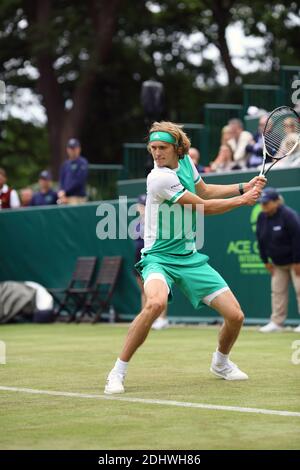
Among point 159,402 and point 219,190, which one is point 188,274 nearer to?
point 219,190

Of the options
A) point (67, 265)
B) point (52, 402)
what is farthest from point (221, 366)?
point (67, 265)

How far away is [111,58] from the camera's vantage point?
129ft

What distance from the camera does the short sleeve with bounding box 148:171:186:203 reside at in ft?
28.9

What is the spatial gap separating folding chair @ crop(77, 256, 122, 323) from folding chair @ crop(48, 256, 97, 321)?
0.13m

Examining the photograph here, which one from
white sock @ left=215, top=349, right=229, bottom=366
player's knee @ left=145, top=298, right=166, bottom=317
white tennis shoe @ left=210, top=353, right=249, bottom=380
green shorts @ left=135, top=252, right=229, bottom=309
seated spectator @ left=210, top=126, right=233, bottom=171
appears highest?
seated spectator @ left=210, top=126, right=233, bottom=171

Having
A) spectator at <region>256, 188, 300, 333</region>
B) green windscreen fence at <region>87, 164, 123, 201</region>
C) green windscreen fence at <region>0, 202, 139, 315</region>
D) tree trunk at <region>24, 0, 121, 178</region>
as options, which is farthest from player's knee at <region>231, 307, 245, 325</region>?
tree trunk at <region>24, 0, 121, 178</region>

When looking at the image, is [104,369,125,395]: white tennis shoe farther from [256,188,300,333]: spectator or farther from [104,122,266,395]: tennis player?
[256,188,300,333]: spectator

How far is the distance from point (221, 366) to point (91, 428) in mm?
2725

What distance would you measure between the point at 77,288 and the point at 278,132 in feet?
36.1

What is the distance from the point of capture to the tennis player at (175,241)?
876 centimetres

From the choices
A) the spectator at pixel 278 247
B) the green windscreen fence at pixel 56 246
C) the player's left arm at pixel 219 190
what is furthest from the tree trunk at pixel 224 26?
the player's left arm at pixel 219 190

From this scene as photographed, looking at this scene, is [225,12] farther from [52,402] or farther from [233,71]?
[52,402]

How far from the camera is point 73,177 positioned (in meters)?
20.9

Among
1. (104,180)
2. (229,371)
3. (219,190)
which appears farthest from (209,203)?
(104,180)
